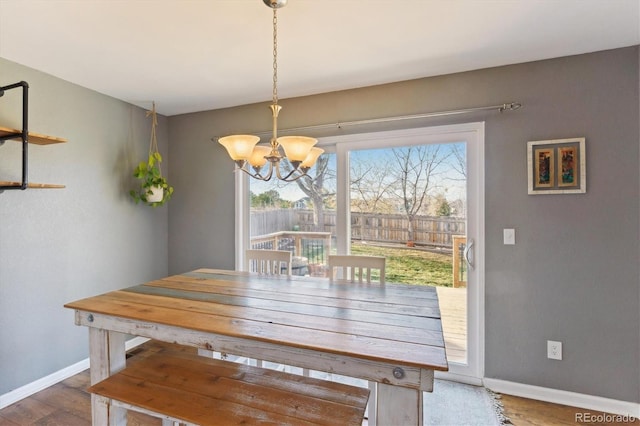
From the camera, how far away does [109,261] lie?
2.86 meters

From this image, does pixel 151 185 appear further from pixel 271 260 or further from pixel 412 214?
pixel 412 214

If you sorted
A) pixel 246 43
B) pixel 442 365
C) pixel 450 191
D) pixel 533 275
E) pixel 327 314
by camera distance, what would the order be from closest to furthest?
pixel 442 365 → pixel 327 314 → pixel 246 43 → pixel 533 275 → pixel 450 191

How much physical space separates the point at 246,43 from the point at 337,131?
1.05 meters

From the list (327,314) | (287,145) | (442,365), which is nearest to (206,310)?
(327,314)

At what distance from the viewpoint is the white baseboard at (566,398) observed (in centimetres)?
201

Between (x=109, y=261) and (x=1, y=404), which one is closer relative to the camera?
(x=1, y=404)

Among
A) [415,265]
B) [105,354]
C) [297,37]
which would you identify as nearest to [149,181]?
[105,354]

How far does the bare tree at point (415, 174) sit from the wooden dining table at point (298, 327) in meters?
0.88

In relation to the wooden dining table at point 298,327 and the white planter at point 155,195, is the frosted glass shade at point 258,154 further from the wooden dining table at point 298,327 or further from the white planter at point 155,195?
the white planter at point 155,195

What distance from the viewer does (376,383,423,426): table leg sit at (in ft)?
3.71

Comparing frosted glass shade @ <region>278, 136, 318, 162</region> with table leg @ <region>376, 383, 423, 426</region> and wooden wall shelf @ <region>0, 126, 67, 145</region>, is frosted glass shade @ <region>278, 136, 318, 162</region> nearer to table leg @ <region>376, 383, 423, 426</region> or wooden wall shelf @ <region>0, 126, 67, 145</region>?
table leg @ <region>376, 383, 423, 426</region>

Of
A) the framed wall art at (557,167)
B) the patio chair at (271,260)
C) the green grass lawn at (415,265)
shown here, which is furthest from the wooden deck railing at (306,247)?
the framed wall art at (557,167)

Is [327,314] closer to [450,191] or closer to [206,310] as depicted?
[206,310]

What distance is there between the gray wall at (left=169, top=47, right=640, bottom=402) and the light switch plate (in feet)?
0.10
